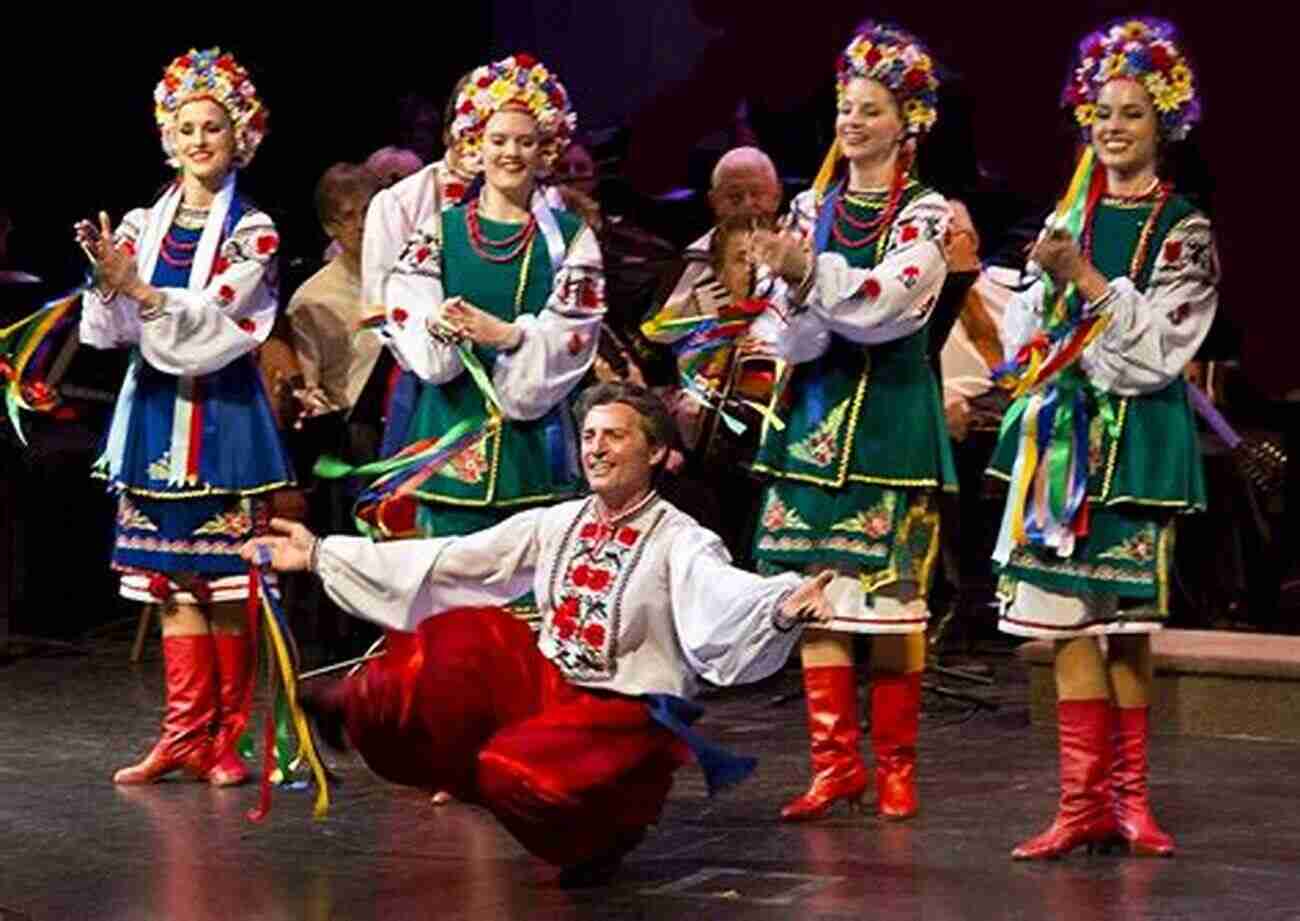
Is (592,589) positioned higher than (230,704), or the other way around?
(592,589)

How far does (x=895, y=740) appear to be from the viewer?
5992 millimetres

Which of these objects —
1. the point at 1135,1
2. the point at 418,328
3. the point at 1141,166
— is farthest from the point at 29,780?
the point at 1135,1

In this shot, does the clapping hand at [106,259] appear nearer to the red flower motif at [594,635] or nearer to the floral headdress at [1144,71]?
the red flower motif at [594,635]

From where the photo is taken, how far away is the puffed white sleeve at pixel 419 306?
6.12m

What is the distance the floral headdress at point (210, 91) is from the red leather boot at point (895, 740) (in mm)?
1634

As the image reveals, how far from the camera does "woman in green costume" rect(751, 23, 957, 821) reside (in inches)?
233

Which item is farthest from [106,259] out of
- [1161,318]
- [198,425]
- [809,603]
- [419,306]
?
[1161,318]

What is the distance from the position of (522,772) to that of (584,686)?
268 millimetres

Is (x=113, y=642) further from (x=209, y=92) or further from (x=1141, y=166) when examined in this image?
(x=1141, y=166)

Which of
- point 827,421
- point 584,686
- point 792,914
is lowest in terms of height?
point 792,914

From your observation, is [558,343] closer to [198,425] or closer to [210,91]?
[198,425]

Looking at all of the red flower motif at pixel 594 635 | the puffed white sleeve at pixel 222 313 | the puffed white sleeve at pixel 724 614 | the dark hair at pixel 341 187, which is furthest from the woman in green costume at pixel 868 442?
the dark hair at pixel 341 187

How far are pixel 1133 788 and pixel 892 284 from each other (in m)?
0.97

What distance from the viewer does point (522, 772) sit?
5168mm
